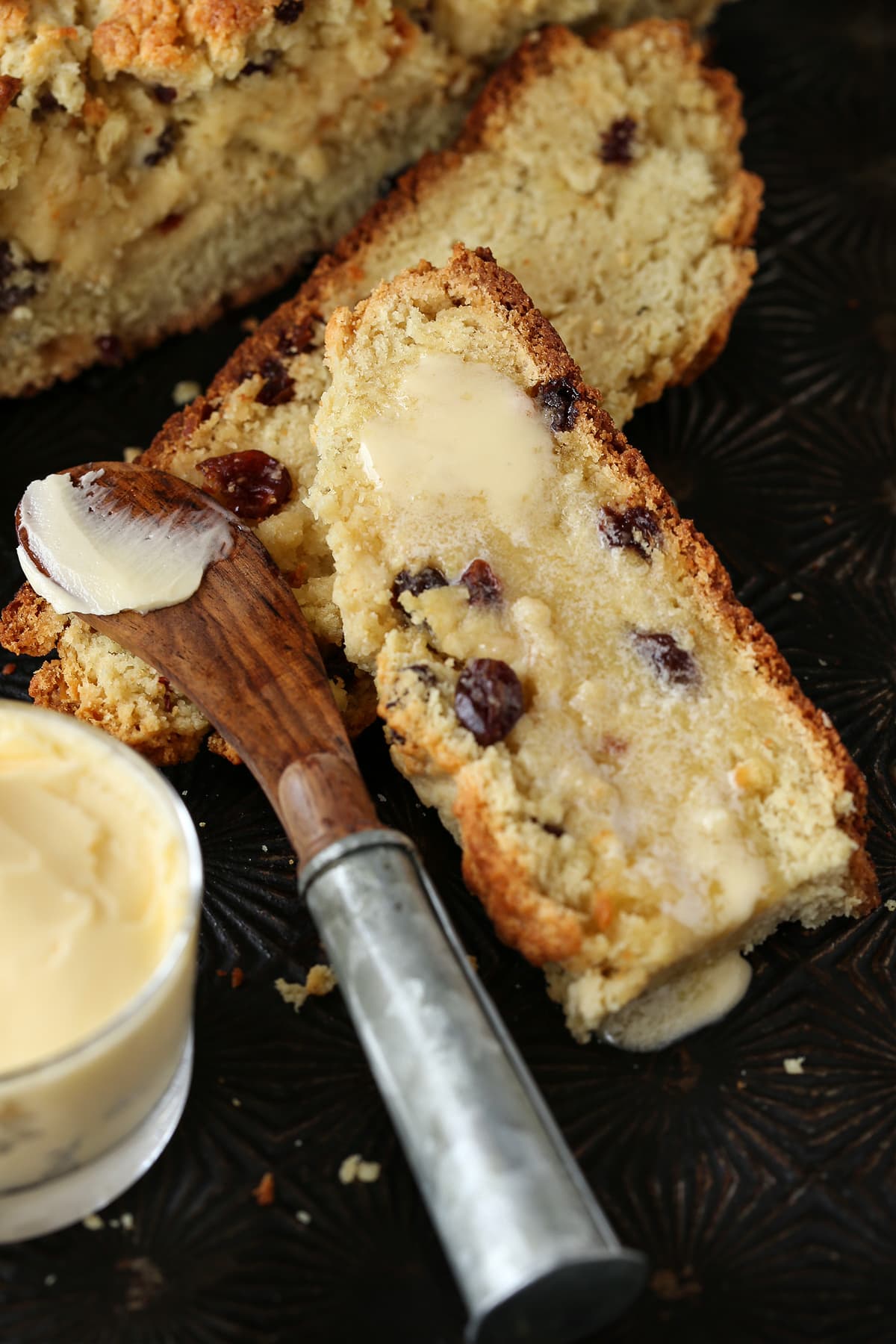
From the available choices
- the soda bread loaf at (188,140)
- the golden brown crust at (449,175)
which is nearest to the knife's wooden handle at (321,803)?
the golden brown crust at (449,175)

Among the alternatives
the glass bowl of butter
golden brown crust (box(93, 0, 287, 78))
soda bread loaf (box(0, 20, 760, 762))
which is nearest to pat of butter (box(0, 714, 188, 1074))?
the glass bowl of butter

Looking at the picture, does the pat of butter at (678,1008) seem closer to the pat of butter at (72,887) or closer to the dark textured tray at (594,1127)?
the dark textured tray at (594,1127)

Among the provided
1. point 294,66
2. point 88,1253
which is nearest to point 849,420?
point 294,66

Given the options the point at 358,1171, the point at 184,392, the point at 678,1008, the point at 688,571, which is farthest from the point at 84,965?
the point at 184,392

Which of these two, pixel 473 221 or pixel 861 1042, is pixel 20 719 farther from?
pixel 473 221

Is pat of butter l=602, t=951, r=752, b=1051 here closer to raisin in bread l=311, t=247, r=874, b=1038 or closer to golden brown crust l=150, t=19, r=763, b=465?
raisin in bread l=311, t=247, r=874, b=1038

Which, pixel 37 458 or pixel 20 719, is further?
pixel 37 458
